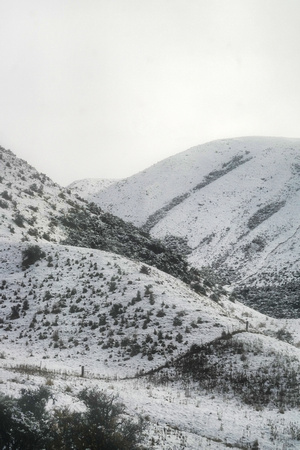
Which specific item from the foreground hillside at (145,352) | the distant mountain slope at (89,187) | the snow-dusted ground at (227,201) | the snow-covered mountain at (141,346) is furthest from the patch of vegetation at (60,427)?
the distant mountain slope at (89,187)

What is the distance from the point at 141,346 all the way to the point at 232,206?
52.6 metres

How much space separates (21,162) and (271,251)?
37850 mm

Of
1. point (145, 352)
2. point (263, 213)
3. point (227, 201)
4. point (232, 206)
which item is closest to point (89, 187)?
point (227, 201)

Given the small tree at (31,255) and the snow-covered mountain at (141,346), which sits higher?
the small tree at (31,255)

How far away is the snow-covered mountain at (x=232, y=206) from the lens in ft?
159

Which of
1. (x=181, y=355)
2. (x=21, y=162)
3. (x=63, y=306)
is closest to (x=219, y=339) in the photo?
(x=181, y=355)

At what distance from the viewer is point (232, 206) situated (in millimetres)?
67312

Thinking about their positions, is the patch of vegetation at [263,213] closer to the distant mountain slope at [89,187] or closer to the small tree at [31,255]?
the small tree at [31,255]

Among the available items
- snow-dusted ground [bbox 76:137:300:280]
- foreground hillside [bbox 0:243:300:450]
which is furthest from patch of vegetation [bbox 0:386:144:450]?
snow-dusted ground [bbox 76:137:300:280]

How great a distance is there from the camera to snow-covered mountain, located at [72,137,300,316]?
159ft

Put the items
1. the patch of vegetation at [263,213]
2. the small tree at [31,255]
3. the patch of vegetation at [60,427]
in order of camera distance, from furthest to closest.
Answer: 1. the patch of vegetation at [263,213]
2. the small tree at [31,255]
3. the patch of vegetation at [60,427]

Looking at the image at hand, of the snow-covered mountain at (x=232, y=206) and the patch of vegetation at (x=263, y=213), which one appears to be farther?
the patch of vegetation at (x=263, y=213)

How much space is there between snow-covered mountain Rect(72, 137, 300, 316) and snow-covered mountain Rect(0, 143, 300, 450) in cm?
1578

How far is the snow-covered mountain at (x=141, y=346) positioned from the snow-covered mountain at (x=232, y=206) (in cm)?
1578
